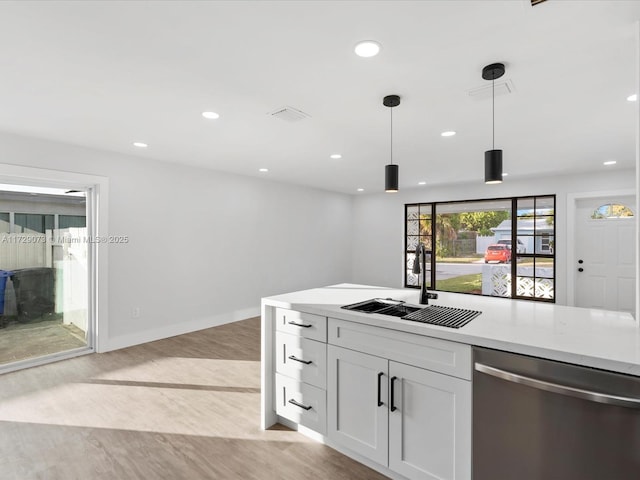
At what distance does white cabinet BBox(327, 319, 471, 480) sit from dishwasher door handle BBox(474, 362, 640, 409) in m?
0.12

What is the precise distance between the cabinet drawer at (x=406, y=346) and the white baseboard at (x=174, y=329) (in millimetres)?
3270

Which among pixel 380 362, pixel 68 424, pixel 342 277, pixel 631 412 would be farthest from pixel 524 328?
pixel 342 277

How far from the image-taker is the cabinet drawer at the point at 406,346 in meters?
1.56

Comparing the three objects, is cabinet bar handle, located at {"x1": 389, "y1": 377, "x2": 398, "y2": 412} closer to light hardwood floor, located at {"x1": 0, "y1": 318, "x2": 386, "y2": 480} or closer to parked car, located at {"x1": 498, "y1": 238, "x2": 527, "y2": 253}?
light hardwood floor, located at {"x1": 0, "y1": 318, "x2": 386, "y2": 480}

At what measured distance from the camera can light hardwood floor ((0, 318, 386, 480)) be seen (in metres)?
1.97

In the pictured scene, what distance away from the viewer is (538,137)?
3.50 m

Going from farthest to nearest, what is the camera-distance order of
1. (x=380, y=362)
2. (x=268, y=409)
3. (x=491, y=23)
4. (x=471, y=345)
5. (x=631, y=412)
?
(x=268, y=409) < (x=380, y=362) < (x=491, y=23) < (x=471, y=345) < (x=631, y=412)

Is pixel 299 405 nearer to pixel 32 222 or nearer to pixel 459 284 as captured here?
pixel 32 222

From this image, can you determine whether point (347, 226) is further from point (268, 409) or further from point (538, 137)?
point (268, 409)

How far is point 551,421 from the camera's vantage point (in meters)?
1.34

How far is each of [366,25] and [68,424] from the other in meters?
3.27

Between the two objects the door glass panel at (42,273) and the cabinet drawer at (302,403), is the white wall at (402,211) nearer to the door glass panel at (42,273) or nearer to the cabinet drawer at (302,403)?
the cabinet drawer at (302,403)

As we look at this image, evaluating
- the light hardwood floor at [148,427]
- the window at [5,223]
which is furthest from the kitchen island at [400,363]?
the window at [5,223]

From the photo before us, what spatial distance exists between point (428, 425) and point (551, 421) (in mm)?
538
